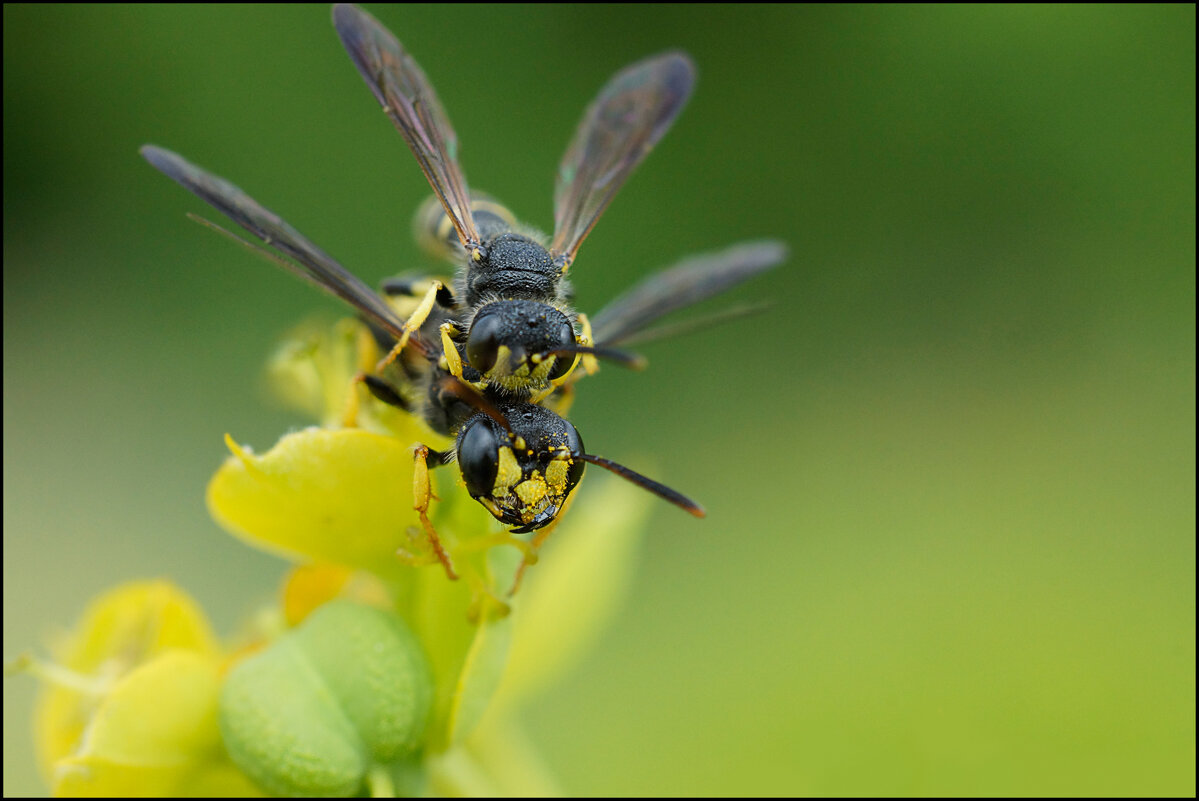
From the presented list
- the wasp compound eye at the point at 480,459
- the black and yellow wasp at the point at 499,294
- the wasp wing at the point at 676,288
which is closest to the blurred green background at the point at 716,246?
the wasp wing at the point at 676,288

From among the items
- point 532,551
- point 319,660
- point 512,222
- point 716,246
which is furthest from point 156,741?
point 716,246

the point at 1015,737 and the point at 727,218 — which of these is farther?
the point at 727,218

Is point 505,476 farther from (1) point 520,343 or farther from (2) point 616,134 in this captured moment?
(2) point 616,134

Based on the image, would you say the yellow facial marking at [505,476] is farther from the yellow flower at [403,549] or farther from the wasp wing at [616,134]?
the wasp wing at [616,134]

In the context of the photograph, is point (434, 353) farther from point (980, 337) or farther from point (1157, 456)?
point (980, 337)

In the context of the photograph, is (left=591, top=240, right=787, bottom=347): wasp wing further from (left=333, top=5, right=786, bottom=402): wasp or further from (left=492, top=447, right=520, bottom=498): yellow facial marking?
(left=492, top=447, right=520, bottom=498): yellow facial marking

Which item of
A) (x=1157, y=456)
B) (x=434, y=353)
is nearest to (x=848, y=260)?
(x=1157, y=456)
